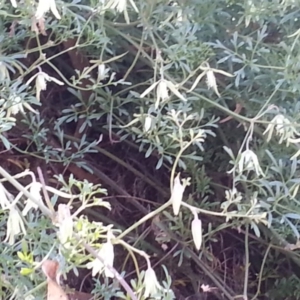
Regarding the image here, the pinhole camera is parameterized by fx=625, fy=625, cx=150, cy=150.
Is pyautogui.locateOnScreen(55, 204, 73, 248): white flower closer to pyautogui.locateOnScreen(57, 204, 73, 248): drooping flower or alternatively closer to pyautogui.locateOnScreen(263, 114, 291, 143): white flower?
pyautogui.locateOnScreen(57, 204, 73, 248): drooping flower

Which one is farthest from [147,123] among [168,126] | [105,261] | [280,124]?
[105,261]

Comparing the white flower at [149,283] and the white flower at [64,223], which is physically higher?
the white flower at [64,223]

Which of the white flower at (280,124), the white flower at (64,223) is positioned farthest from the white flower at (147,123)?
the white flower at (64,223)

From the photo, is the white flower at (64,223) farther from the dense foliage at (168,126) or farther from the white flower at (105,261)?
the dense foliage at (168,126)

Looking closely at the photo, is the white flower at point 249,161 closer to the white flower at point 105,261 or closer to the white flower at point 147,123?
the white flower at point 147,123

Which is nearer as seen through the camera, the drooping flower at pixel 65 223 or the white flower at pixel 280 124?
the drooping flower at pixel 65 223

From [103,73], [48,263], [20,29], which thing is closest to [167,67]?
[103,73]

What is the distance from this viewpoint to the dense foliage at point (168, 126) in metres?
0.71

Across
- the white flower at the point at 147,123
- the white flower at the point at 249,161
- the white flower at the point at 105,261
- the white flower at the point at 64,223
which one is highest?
the white flower at the point at 64,223

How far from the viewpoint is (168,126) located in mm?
728

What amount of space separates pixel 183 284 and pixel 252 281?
0.33 feet

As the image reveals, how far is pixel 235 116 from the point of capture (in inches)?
28.6

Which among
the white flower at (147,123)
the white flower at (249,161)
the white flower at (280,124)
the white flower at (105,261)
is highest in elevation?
the white flower at (105,261)

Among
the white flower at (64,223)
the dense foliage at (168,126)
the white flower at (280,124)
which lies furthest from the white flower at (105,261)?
the white flower at (280,124)
